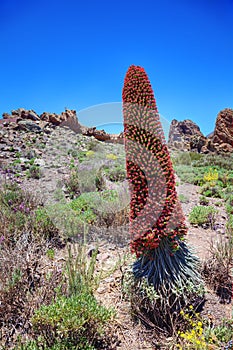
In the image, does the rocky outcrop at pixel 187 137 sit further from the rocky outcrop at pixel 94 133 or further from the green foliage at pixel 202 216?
the green foliage at pixel 202 216

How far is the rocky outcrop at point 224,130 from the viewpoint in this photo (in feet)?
79.3

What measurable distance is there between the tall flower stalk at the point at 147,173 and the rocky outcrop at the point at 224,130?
23.1 m

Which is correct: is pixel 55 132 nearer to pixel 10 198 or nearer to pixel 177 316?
pixel 10 198

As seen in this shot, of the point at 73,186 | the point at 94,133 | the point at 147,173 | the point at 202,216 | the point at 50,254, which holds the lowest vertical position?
the point at 50,254

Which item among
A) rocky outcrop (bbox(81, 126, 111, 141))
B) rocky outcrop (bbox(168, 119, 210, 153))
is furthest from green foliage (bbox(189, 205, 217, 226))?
rocky outcrop (bbox(81, 126, 111, 141))

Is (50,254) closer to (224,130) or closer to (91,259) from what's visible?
(91,259)

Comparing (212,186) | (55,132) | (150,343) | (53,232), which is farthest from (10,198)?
(55,132)

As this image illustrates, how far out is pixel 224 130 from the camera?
24.8m

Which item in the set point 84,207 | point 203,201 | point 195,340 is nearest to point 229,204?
point 203,201

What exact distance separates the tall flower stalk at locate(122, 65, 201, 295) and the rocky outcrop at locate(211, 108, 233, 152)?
23.1 m

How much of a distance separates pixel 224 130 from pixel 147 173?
80.7ft

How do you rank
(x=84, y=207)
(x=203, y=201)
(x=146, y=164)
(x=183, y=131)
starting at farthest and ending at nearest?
(x=183, y=131) < (x=203, y=201) < (x=84, y=207) < (x=146, y=164)

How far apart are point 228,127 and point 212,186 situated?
17.7 metres

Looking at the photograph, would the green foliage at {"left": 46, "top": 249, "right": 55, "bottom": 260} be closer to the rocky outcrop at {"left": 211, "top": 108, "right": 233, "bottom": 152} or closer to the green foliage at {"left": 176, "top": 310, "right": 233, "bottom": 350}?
the green foliage at {"left": 176, "top": 310, "right": 233, "bottom": 350}
